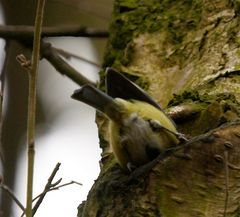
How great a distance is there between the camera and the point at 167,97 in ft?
7.02

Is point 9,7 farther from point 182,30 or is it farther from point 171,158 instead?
point 171,158

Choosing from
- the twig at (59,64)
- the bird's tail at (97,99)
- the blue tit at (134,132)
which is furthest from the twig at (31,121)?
the twig at (59,64)

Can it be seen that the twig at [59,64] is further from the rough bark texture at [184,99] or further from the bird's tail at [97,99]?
the bird's tail at [97,99]

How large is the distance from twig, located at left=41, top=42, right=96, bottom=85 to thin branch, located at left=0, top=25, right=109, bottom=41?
0.18ft

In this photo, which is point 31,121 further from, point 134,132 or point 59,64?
point 59,64

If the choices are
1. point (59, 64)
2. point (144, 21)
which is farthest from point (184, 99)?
point (59, 64)

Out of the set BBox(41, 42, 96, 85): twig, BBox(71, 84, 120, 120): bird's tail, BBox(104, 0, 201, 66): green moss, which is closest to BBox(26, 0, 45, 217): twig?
BBox(71, 84, 120, 120): bird's tail

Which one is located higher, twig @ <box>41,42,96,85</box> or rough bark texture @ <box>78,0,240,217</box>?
twig @ <box>41,42,96,85</box>

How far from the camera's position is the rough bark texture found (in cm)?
154

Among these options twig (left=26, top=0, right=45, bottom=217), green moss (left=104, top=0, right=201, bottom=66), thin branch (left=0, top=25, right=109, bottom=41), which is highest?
thin branch (left=0, top=25, right=109, bottom=41)

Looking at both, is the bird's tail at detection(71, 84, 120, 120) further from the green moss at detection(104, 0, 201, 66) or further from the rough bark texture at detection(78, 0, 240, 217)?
the green moss at detection(104, 0, 201, 66)

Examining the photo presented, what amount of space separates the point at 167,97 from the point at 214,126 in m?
0.45

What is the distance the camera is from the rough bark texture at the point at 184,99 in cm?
154

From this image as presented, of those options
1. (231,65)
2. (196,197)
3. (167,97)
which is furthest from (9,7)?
(196,197)
